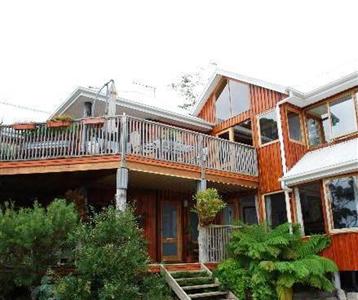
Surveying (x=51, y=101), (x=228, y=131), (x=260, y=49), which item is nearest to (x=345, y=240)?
(x=228, y=131)

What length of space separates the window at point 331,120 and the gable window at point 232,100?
260cm

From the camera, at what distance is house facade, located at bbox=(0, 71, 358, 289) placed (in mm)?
11203

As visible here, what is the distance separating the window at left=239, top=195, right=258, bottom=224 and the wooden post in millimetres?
6188

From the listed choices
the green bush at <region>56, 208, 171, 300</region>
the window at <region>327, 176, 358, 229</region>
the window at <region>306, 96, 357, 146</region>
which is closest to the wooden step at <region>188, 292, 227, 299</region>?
the green bush at <region>56, 208, 171, 300</region>

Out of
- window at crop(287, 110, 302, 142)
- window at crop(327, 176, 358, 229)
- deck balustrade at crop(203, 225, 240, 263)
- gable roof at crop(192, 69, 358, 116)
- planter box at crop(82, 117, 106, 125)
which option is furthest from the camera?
window at crop(287, 110, 302, 142)

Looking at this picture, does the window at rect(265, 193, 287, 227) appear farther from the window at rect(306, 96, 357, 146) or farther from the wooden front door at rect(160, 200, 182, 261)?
the wooden front door at rect(160, 200, 182, 261)

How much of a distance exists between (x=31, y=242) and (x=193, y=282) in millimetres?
4636

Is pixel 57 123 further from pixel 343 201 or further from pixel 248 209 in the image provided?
pixel 343 201

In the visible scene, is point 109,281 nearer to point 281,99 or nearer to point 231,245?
point 231,245

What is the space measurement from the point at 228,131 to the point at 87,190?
625cm

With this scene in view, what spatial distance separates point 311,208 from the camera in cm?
1307

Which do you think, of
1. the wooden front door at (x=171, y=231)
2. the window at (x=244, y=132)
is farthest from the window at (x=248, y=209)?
the wooden front door at (x=171, y=231)

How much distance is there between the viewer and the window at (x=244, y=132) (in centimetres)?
1561

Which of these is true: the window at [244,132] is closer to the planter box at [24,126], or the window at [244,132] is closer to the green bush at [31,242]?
the planter box at [24,126]
